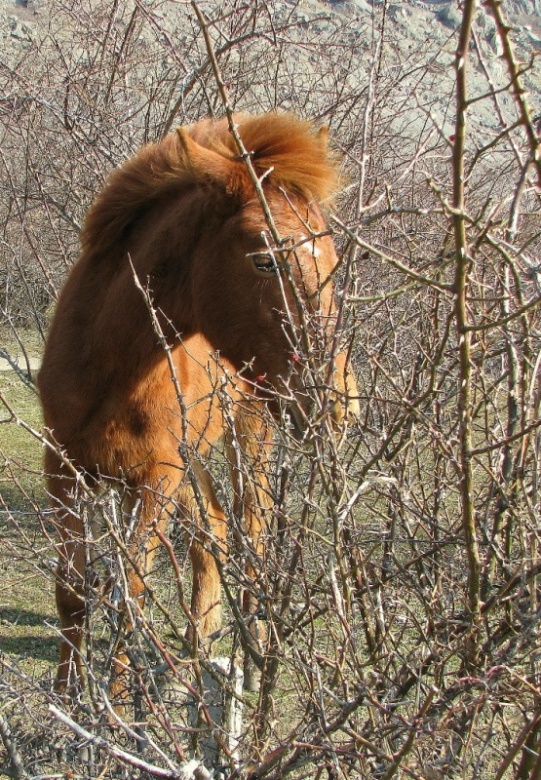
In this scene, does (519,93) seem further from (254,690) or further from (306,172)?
(254,690)

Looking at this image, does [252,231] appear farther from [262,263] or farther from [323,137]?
[323,137]

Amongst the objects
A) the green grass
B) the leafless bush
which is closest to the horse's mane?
the green grass

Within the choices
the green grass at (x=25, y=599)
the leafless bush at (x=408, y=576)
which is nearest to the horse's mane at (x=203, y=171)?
the green grass at (x=25, y=599)

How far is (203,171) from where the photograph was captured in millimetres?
3826

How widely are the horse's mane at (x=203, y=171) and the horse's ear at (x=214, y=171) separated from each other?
0.01 metres

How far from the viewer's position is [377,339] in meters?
5.42

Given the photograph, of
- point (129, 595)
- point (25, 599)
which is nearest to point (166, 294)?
point (129, 595)

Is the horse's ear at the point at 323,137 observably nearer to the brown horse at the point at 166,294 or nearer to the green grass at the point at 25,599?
the brown horse at the point at 166,294

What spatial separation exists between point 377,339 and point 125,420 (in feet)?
6.13

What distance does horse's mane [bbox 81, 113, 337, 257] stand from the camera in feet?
12.7

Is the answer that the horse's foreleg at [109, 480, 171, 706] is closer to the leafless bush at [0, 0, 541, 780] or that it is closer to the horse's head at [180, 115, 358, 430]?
the leafless bush at [0, 0, 541, 780]

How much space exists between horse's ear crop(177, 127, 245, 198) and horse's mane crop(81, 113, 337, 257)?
0.01 meters

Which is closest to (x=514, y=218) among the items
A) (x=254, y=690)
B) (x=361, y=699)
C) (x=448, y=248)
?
(x=448, y=248)

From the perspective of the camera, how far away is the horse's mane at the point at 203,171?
3883 mm
